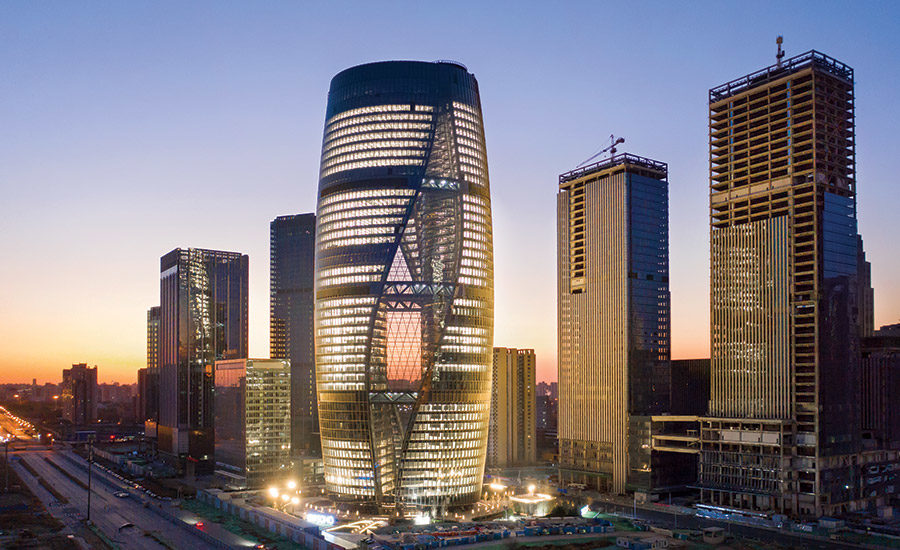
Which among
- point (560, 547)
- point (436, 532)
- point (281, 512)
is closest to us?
point (560, 547)

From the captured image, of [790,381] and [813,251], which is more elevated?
[813,251]

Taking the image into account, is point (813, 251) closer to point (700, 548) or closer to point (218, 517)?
point (700, 548)

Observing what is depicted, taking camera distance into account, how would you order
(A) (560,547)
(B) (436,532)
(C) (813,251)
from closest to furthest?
1. (A) (560,547)
2. (B) (436,532)
3. (C) (813,251)

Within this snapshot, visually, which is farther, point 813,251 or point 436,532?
point 813,251

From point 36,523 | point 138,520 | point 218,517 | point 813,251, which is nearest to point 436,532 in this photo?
point 218,517

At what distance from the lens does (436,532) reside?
162 m

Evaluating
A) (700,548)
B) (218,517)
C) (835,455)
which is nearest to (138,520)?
(218,517)

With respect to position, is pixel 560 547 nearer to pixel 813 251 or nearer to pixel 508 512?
pixel 508 512

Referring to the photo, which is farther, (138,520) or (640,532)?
(138,520)

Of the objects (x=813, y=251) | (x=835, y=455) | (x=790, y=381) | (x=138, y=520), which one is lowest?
(x=138, y=520)

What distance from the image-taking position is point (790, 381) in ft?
655

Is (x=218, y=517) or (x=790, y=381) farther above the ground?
(x=790, y=381)

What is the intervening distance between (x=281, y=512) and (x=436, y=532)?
4052cm

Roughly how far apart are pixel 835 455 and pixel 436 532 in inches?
3759
